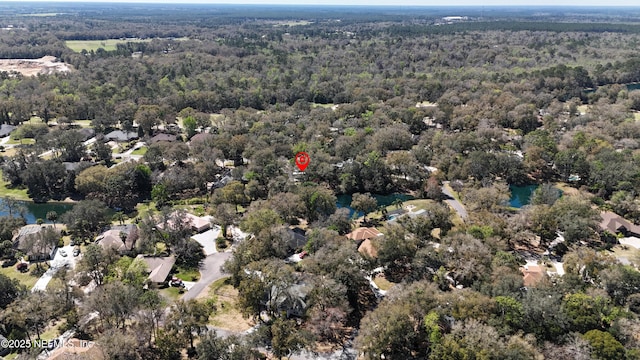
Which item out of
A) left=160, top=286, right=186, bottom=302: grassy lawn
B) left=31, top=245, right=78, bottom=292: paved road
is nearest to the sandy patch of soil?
left=31, top=245, right=78, bottom=292: paved road

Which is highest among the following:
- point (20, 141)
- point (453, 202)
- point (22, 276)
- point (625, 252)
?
point (20, 141)

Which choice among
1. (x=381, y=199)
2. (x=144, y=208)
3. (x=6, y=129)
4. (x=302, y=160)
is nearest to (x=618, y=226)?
(x=381, y=199)

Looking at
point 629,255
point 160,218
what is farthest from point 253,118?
point 629,255

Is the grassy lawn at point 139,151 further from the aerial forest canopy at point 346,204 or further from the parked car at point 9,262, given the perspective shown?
the parked car at point 9,262

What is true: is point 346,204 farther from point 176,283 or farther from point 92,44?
point 92,44

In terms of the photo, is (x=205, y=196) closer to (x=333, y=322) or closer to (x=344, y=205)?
(x=344, y=205)

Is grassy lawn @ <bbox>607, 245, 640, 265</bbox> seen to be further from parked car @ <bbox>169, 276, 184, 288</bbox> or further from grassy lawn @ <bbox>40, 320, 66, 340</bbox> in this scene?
grassy lawn @ <bbox>40, 320, 66, 340</bbox>

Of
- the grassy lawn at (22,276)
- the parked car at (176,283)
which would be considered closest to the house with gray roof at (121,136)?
the grassy lawn at (22,276)
